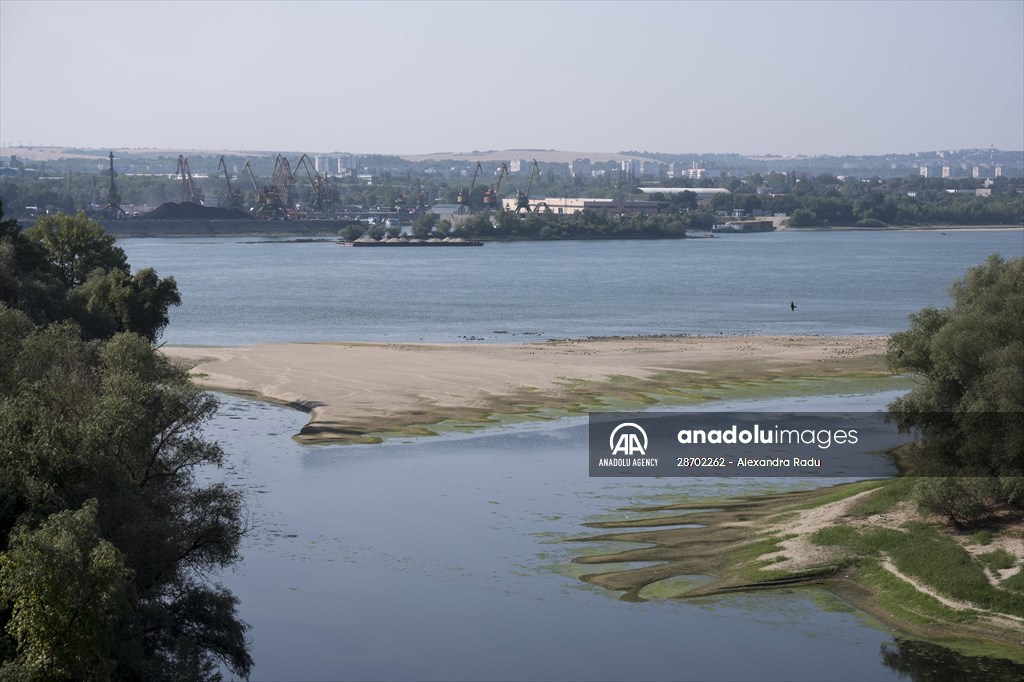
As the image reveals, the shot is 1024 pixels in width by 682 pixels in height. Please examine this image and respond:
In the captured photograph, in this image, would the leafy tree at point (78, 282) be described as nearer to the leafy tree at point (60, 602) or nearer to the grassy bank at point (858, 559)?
the grassy bank at point (858, 559)

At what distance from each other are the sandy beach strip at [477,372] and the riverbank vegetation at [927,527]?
13.6 m

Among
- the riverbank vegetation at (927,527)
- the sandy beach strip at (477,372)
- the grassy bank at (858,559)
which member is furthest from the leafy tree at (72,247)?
the grassy bank at (858,559)

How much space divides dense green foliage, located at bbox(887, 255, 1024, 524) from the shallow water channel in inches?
157

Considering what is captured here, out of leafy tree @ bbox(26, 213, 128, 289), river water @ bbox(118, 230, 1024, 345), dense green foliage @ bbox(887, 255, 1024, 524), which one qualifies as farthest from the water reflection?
river water @ bbox(118, 230, 1024, 345)

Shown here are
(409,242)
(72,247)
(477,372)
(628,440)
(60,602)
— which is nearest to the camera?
(60,602)

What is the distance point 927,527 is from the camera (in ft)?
91.5

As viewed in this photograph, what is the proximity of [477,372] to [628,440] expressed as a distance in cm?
1277

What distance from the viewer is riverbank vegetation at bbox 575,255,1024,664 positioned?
25375 mm

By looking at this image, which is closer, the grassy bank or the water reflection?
the water reflection

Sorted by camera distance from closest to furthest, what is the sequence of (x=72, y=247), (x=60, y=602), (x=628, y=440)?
(x=60, y=602) < (x=628, y=440) < (x=72, y=247)

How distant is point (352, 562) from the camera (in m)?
29.1

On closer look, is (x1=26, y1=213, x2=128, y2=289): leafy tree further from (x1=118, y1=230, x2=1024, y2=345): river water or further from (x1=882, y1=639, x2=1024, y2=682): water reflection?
(x1=882, y1=639, x2=1024, y2=682): water reflection

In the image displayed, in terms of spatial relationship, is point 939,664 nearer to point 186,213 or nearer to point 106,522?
point 106,522

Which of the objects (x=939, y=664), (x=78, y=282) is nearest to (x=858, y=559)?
(x=939, y=664)
